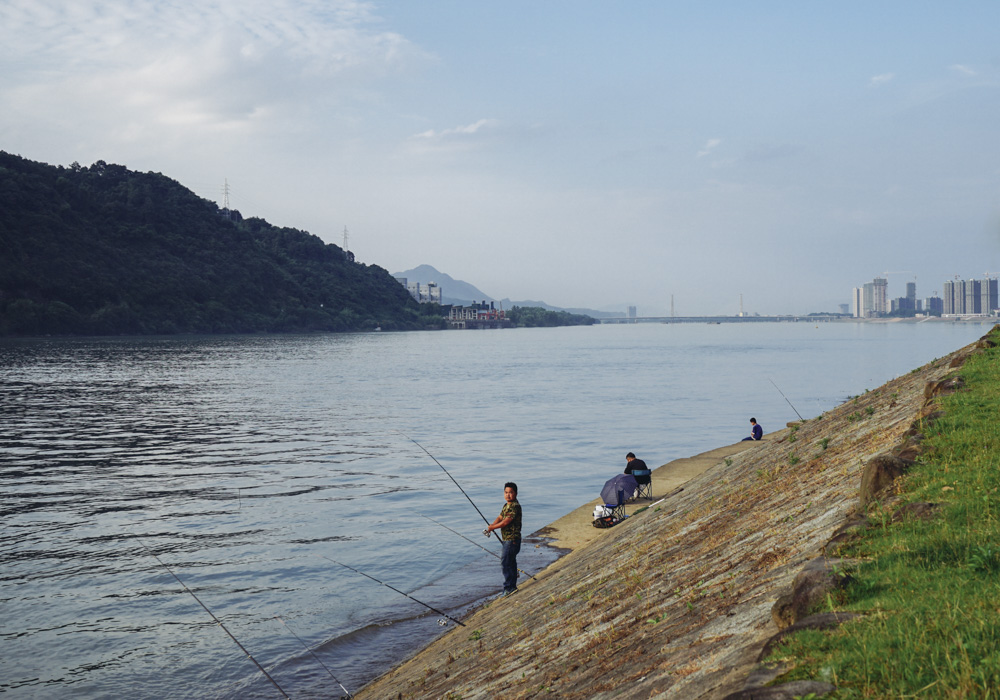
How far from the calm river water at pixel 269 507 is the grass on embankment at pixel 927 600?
945 centimetres

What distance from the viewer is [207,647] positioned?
14.2 m

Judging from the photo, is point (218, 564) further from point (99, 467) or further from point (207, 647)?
point (99, 467)

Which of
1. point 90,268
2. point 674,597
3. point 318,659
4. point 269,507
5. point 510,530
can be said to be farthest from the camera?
point 90,268

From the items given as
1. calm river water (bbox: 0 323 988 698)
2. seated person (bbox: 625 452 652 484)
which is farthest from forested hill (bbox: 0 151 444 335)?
seated person (bbox: 625 452 652 484)

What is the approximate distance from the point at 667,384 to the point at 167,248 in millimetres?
162185

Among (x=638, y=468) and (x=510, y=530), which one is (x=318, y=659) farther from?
(x=638, y=468)

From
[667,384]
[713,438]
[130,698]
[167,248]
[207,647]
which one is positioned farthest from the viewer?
[167,248]

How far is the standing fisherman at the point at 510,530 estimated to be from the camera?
14.3m

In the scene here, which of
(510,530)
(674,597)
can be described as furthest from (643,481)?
(674,597)

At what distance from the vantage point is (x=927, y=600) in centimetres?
535

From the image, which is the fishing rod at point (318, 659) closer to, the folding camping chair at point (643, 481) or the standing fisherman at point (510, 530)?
the standing fisherman at point (510, 530)

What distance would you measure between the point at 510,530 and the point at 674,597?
20.8ft

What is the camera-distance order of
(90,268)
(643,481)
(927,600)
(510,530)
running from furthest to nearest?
(90,268) → (643,481) → (510,530) → (927,600)

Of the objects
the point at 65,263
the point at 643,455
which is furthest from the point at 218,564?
the point at 65,263
